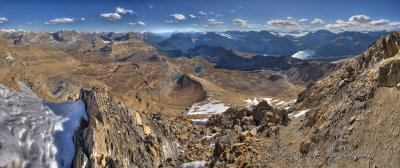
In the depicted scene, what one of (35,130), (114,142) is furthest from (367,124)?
(35,130)

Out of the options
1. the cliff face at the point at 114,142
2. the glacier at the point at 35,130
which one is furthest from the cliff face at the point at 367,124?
the glacier at the point at 35,130

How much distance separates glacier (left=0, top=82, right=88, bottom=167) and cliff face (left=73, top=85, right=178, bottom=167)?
1.73ft

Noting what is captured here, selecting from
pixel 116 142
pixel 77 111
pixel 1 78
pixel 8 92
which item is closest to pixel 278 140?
pixel 116 142

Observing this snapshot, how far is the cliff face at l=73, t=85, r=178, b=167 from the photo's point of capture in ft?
30.8

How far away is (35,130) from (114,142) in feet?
11.7

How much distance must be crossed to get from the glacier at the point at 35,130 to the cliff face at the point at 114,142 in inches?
20.7

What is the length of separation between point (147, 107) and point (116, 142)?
273 ft

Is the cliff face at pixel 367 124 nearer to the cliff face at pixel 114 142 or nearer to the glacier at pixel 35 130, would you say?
the cliff face at pixel 114 142

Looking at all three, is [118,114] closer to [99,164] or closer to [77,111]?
[77,111]

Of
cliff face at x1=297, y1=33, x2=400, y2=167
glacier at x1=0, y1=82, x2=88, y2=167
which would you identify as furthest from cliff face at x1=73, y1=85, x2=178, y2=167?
cliff face at x1=297, y1=33, x2=400, y2=167

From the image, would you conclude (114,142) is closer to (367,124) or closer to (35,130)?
(35,130)

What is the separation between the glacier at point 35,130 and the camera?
7.79 m

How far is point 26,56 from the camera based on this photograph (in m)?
148

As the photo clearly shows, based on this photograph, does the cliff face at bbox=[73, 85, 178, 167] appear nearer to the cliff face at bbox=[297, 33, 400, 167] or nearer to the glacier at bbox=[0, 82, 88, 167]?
the glacier at bbox=[0, 82, 88, 167]
